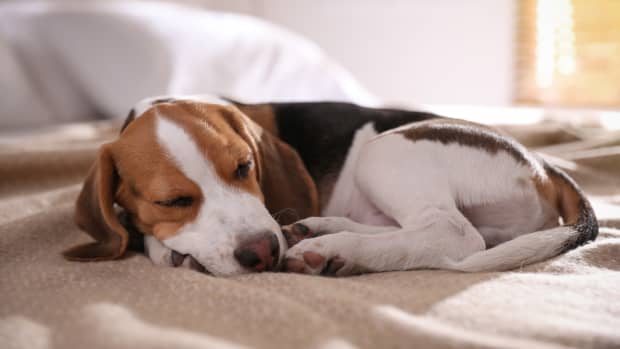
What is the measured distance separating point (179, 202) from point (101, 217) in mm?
293

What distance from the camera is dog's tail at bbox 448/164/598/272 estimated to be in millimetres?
1761

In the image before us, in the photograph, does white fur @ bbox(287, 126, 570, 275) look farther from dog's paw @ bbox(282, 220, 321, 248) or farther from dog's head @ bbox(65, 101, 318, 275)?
dog's head @ bbox(65, 101, 318, 275)

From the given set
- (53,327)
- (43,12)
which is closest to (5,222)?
(53,327)

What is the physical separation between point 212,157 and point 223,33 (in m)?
3.30

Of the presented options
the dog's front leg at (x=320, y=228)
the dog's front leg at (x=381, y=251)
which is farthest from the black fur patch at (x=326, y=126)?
the dog's front leg at (x=381, y=251)

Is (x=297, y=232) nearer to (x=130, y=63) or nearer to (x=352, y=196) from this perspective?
(x=352, y=196)

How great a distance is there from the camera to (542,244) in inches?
71.6

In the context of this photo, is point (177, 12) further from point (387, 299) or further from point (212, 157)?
point (387, 299)

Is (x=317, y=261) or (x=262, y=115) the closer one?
(x=317, y=261)

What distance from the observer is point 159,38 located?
4.67 meters

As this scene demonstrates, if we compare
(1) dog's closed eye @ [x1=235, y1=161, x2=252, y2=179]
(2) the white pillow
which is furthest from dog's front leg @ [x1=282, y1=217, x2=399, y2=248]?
(2) the white pillow

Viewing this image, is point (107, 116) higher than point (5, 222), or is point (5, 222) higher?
point (5, 222)

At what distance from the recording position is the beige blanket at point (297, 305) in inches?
50.2

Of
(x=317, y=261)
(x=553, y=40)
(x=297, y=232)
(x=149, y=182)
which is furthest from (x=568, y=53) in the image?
(x=149, y=182)
